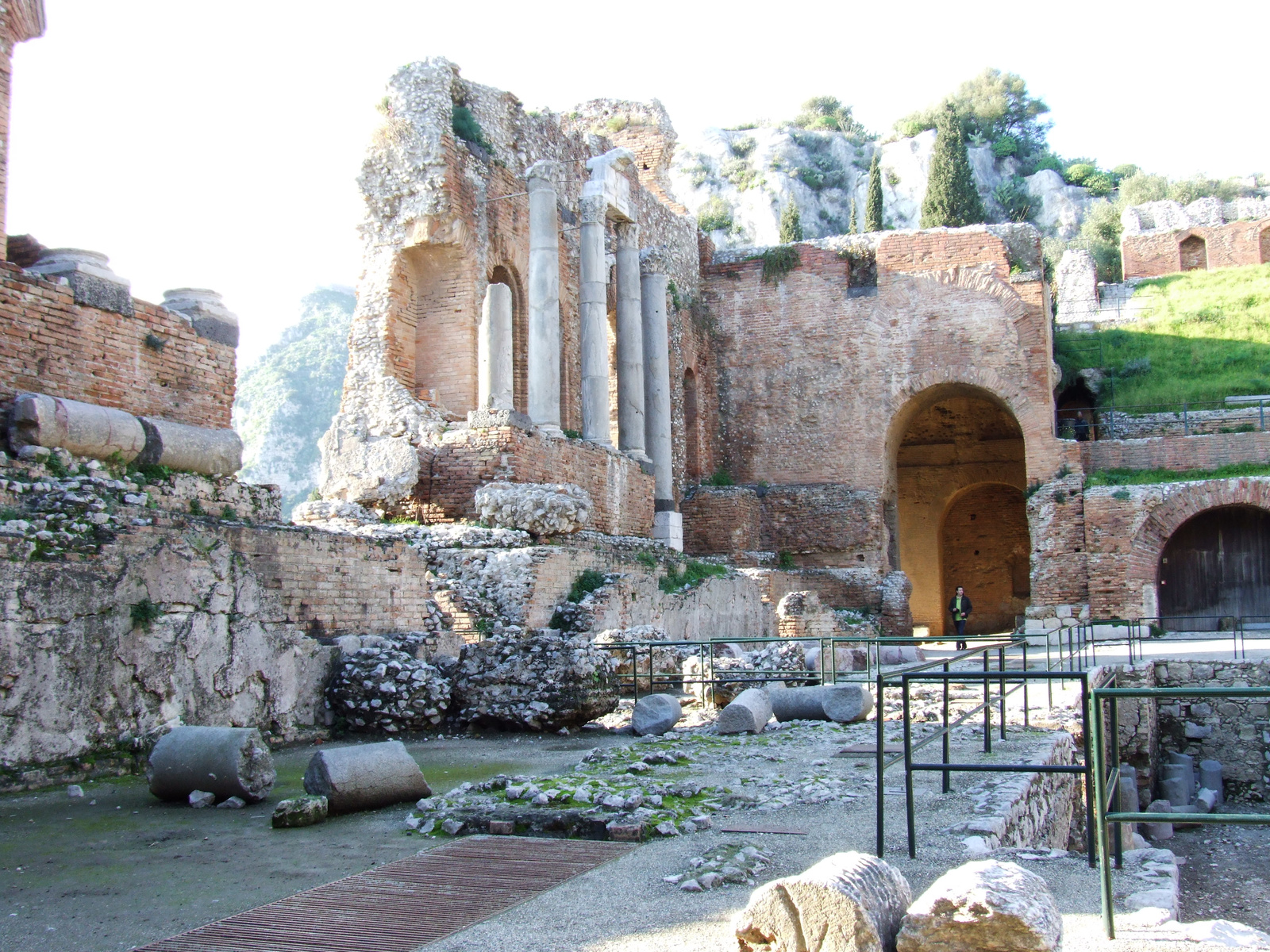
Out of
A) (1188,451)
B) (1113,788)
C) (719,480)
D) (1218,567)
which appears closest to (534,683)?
(1113,788)

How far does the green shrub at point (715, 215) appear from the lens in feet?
210

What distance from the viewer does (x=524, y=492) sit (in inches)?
564

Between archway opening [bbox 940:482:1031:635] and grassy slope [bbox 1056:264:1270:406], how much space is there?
5.33 m

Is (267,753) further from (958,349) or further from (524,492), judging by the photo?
(958,349)

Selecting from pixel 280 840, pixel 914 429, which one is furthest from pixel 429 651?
pixel 914 429

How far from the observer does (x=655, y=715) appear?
9.92 metres

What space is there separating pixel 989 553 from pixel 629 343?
17107 millimetres

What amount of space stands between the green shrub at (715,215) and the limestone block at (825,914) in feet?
197

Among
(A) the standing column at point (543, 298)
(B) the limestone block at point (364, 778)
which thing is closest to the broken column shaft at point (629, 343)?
(A) the standing column at point (543, 298)

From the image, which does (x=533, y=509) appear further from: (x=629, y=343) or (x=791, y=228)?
(x=791, y=228)

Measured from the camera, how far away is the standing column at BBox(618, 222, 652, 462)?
21.2 meters

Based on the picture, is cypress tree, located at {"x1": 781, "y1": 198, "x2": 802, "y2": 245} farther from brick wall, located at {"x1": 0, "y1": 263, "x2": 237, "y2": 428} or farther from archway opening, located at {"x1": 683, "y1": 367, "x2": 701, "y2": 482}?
brick wall, located at {"x1": 0, "y1": 263, "x2": 237, "y2": 428}

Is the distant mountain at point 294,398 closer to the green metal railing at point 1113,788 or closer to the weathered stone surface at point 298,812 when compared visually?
the weathered stone surface at point 298,812

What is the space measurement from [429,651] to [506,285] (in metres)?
9.92
